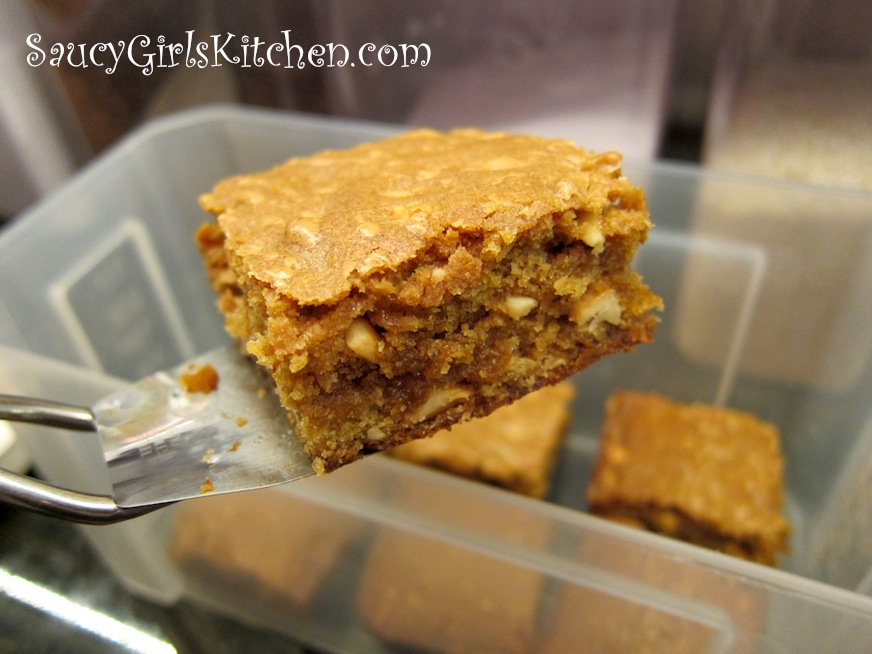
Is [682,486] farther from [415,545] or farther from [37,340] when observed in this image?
[37,340]

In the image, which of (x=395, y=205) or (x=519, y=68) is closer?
(x=395, y=205)

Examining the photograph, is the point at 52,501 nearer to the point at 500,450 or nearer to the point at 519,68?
the point at 500,450

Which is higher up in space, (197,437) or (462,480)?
(197,437)

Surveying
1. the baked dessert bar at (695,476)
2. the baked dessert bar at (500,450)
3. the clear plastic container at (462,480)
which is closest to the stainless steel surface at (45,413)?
the clear plastic container at (462,480)

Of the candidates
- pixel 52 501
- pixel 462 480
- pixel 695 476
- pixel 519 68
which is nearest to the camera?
pixel 52 501

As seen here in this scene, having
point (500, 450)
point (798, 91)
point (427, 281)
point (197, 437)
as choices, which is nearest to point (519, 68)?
point (798, 91)

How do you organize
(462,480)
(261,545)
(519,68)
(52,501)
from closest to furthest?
(52,501) < (462,480) < (261,545) < (519,68)

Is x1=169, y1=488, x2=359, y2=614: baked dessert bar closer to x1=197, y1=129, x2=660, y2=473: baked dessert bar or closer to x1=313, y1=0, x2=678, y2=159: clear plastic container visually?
x1=197, y1=129, x2=660, y2=473: baked dessert bar
